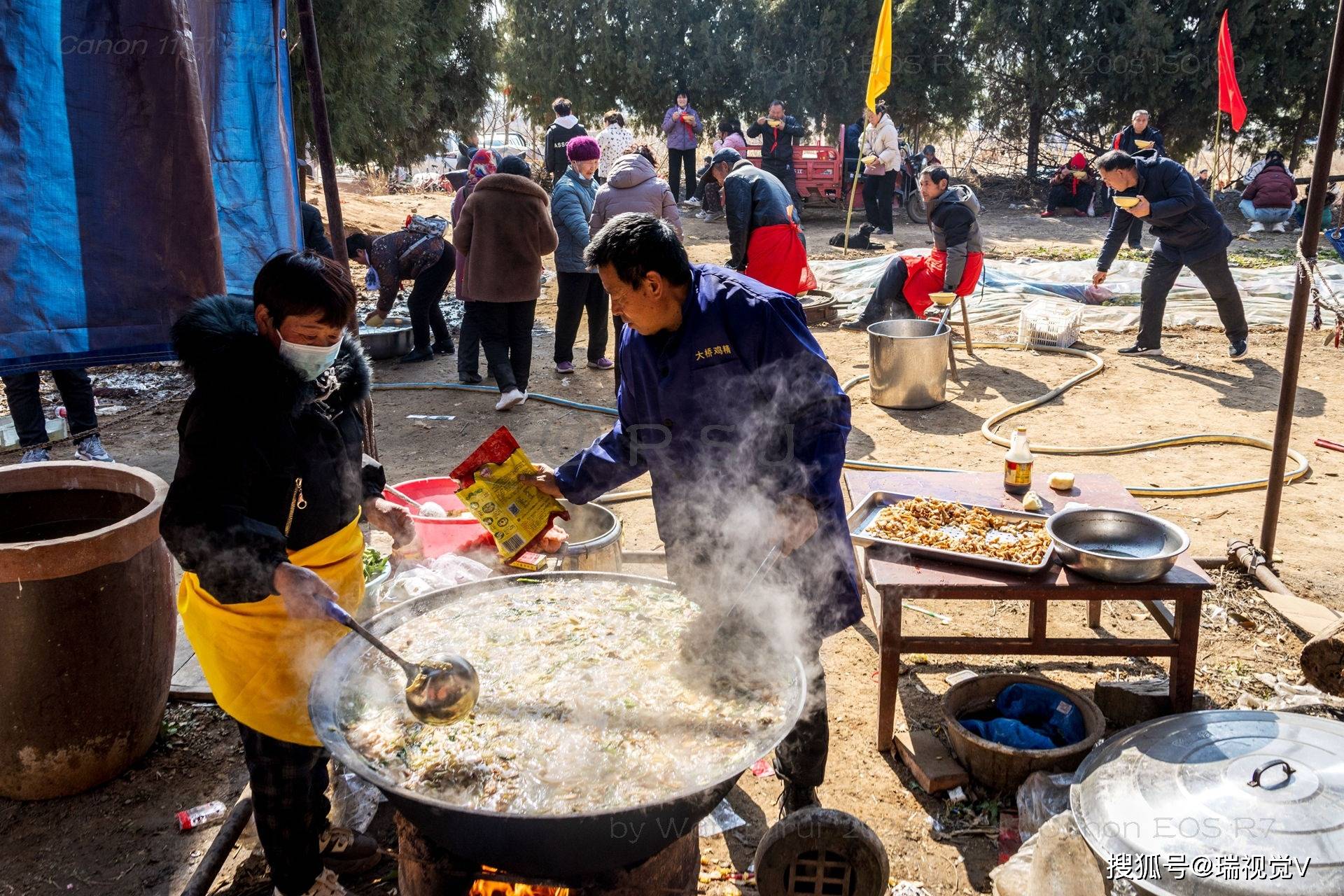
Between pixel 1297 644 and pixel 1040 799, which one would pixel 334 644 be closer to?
pixel 1040 799

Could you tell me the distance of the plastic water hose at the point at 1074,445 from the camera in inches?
225

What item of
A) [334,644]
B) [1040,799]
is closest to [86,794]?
[334,644]

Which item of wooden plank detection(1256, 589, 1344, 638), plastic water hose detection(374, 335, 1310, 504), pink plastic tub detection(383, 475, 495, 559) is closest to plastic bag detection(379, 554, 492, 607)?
pink plastic tub detection(383, 475, 495, 559)

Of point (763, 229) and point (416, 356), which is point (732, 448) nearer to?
point (763, 229)

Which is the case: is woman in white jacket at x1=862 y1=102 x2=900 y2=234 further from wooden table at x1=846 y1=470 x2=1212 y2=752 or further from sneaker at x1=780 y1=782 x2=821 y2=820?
sneaker at x1=780 y1=782 x2=821 y2=820

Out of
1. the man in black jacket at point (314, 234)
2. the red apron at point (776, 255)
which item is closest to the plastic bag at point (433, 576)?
the red apron at point (776, 255)

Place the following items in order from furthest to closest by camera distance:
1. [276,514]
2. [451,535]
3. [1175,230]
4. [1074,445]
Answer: [1175,230] → [1074,445] → [451,535] → [276,514]

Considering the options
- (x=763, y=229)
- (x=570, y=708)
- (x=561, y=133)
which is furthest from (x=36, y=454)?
(x=561, y=133)

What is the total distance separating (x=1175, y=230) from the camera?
814cm

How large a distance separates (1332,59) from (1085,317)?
20.4ft

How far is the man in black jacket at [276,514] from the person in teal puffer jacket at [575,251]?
210 inches

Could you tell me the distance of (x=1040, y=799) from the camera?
308cm

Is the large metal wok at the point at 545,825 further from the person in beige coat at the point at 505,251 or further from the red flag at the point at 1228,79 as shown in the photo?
the red flag at the point at 1228,79

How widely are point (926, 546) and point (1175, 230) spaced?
20.3ft
